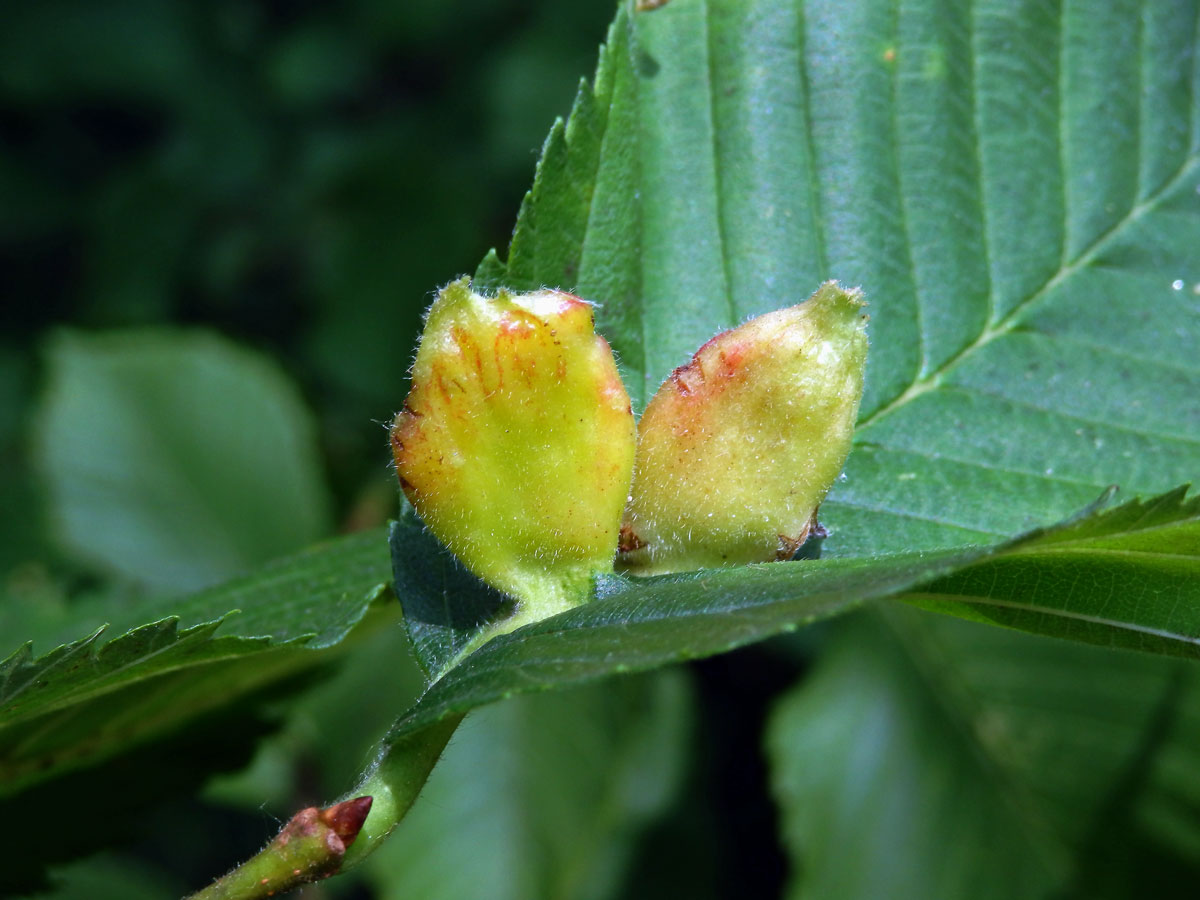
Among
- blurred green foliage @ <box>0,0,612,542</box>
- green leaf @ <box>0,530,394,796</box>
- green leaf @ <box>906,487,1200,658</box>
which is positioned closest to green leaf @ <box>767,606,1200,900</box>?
green leaf @ <box>0,530,394,796</box>

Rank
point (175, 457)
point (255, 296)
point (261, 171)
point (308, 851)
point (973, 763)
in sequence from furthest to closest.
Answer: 1. point (255, 296)
2. point (261, 171)
3. point (175, 457)
4. point (973, 763)
5. point (308, 851)

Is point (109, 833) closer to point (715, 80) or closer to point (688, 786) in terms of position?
point (715, 80)

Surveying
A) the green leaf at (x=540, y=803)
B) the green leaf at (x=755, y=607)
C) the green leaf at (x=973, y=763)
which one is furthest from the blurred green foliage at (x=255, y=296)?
the green leaf at (x=755, y=607)

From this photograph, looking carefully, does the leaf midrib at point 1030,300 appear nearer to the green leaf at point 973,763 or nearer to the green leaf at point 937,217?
the green leaf at point 937,217

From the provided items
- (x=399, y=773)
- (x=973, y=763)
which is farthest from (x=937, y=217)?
(x=973, y=763)

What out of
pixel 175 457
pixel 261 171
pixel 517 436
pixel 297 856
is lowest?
pixel 175 457

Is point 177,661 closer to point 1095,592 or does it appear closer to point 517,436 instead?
point 517,436

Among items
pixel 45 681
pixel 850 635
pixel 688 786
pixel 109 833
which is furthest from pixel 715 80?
pixel 688 786
